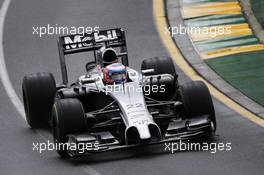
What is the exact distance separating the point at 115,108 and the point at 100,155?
0.88 meters

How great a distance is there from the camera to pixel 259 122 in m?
19.2

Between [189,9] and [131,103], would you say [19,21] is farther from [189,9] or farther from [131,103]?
[131,103]

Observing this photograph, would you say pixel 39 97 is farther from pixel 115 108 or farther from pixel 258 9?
pixel 258 9

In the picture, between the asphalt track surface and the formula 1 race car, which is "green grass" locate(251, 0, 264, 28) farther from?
the formula 1 race car

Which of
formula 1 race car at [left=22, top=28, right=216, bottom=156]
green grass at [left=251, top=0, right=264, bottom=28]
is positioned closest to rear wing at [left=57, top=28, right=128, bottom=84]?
formula 1 race car at [left=22, top=28, right=216, bottom=156]

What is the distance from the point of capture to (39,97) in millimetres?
19344

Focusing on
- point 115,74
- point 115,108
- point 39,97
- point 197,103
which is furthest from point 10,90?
point 197,103

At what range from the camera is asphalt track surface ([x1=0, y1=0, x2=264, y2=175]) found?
16.5m

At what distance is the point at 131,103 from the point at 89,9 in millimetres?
12618

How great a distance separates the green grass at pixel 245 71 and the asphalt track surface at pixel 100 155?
812 millimetres

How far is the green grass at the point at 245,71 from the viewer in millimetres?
21312

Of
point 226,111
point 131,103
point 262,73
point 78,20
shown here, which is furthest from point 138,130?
point 78,20

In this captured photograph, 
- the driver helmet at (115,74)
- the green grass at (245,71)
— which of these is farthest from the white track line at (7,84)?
the green grass at (245,71)

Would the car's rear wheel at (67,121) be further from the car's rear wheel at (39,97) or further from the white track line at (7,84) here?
the white track line at (7,84)
